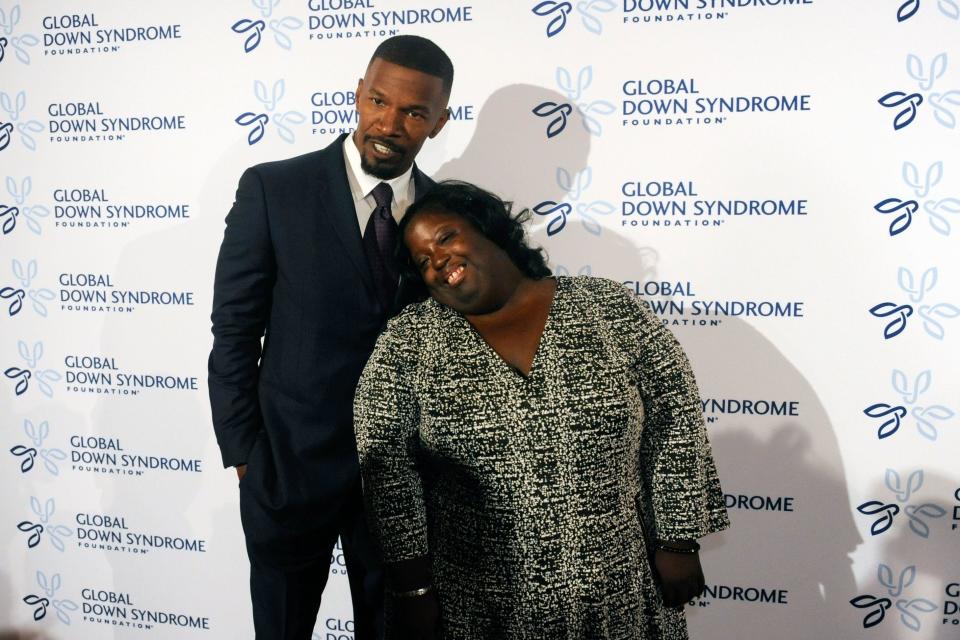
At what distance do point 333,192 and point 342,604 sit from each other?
1.59 m

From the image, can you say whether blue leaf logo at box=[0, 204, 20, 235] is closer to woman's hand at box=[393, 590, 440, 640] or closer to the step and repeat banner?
the step and repeat banner

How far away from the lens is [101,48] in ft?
8.25

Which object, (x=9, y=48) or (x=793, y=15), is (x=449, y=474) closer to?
(x=793, y=15)

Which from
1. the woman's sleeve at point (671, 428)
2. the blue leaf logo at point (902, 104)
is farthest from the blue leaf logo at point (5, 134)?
the blue leaf logo at point (902, 104)

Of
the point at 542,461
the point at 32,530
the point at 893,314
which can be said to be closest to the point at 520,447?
the point at 542,461

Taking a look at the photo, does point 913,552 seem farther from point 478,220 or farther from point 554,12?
point 554,12

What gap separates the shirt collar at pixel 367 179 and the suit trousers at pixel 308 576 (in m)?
0.78

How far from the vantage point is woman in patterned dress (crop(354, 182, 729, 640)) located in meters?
1.44

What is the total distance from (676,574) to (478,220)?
86 centimetres

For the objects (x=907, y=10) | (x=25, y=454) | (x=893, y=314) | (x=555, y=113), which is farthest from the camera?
(x=25, y=454)

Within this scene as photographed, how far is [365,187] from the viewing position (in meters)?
1.82

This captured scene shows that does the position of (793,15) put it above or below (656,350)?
above

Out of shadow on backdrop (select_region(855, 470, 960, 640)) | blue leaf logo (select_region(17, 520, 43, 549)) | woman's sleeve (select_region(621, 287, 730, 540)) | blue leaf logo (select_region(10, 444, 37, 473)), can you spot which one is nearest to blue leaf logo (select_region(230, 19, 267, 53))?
woman's sleeve (select_region(621, 287, 730, 540))

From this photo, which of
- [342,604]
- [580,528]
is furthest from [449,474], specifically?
[342,604]
